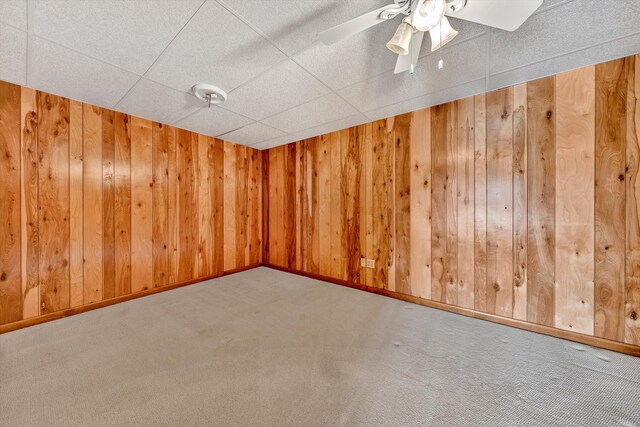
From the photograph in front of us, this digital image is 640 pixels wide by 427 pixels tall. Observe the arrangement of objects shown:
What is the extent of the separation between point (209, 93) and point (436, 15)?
1770 millimetres

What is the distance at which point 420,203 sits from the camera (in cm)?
235

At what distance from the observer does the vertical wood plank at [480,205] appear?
6.59 ft

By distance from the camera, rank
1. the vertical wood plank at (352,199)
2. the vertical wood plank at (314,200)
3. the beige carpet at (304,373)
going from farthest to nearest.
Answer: the vertical wood plank at (314,200), the vertical wood plank at (352,199), the beige carpet at (304,373)

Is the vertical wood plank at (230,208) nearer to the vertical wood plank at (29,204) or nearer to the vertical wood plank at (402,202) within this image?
the vertical wood plank at (29,204)

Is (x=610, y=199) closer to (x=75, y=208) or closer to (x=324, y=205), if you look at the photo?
(x=324, y=205)

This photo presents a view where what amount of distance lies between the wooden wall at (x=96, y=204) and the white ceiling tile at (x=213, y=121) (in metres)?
0.23

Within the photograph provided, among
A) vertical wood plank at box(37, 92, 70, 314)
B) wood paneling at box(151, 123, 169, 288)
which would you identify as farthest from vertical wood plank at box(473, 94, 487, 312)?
vertical wood plank at box(37, 92, 70, 314)

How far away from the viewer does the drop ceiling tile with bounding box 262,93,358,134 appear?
2166 millimetres

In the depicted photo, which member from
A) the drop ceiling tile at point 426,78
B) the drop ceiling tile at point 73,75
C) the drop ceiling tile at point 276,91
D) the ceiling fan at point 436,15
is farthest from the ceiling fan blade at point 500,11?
the drop ceiling tile at point 73,75

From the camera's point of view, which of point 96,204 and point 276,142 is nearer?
point 96,204

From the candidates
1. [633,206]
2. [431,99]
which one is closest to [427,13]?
[431,99]

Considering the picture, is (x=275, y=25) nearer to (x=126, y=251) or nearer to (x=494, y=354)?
(x=494, y=354)

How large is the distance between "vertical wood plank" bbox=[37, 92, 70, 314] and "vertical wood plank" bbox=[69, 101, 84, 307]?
3 centimetres

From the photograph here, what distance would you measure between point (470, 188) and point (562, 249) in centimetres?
78
